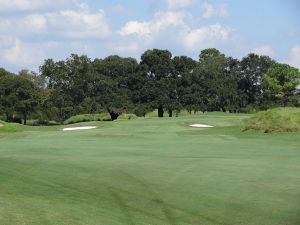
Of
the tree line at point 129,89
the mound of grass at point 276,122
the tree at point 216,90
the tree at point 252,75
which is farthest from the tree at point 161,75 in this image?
the mound of grass at point 276,122

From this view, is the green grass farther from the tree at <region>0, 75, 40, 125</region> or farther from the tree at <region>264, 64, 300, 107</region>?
the tree at <region>264, 64, 300, 107</region>

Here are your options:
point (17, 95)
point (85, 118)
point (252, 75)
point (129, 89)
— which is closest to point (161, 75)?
point (129, 89)

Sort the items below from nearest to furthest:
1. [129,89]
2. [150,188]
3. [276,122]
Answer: [150,188] < [276,122] < [129,89]

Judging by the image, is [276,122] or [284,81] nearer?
[276,122]

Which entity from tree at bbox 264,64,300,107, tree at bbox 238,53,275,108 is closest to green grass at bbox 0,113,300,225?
tree at bbox 264,64,300,107

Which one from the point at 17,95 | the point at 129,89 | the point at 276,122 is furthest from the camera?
the point at 129,89

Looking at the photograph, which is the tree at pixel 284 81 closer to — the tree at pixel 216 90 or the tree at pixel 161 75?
the tree at pixel 216 90

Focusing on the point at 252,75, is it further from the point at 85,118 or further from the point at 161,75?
the point at 85,118

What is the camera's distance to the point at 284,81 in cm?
9762

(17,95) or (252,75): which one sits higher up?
(252,75)

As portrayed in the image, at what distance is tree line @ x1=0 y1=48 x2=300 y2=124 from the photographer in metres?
81.9

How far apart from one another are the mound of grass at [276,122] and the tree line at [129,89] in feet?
154

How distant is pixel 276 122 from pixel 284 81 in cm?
6322

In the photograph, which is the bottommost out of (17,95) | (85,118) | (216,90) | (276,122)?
(85,118)
